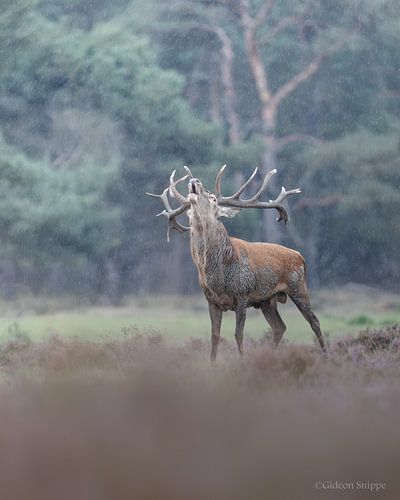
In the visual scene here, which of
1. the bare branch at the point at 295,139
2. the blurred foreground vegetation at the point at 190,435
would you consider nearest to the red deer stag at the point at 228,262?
the blurred foreground vegetation at the point at 190,435

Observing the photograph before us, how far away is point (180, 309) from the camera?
2908 centimetres

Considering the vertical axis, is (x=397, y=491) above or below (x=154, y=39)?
below

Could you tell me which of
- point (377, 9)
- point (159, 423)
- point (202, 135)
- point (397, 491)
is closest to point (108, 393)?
point (159, 423)

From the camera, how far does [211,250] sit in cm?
1204

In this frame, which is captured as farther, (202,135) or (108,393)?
(202,135)

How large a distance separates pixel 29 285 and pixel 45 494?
24530 millimetres

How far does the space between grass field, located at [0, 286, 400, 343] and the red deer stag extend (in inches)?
334

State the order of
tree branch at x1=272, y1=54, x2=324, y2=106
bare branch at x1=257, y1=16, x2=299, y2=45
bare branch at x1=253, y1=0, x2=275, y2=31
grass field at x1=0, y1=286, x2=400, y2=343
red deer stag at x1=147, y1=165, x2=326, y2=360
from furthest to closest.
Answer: bare branch at x1=257, y1=16, x2=299, y2=45 < bare branch at x1=253, y1=0, x2=275, y2=31 < tree branch at x1=272, y1=54, x2=324, y2=106 < grass field at x1=0, y1=286, x2=400, y2=343 < red deer stag at x1=147, y1=165, x2=326, y2=360

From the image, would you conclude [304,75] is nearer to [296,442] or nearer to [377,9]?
[377,9]

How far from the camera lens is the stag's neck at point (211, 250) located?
39.4 feet

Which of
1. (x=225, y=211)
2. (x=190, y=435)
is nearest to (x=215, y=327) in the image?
(x=225, y=211)

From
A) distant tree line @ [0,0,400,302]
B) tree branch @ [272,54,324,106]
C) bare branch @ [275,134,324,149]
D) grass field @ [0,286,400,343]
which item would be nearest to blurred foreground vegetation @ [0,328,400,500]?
grass field @ [0,286,400,343]

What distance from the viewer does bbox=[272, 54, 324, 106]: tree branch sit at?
3173cm

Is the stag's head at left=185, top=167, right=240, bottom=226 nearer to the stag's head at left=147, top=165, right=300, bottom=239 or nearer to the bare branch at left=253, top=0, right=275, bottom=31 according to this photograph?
the stag's head at left=147, top=165, right=300, bottom=239
